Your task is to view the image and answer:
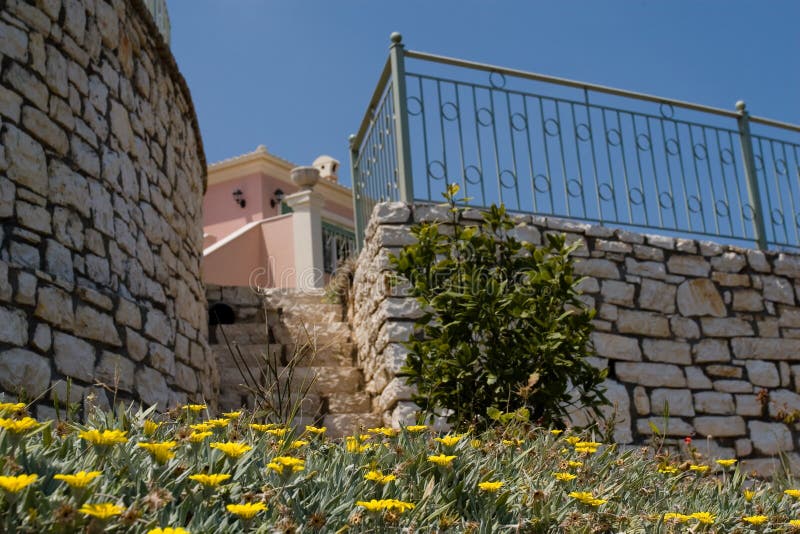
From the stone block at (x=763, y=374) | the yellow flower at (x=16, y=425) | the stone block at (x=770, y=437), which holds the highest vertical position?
the stone block at (x=763, y=374)

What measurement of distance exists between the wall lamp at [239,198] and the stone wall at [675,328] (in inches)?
411

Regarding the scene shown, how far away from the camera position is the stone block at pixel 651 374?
556cm

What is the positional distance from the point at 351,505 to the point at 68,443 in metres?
0.61

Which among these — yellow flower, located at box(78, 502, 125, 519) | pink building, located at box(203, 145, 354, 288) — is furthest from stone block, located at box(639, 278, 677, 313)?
yellow flower, located at box(78, 502, 125, 519)

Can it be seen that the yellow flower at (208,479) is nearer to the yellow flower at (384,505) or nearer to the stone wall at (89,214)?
the yellow flower at (384,505)

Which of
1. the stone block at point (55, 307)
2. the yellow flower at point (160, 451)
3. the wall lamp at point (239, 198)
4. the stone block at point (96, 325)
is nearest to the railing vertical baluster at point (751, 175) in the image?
the stone block at point (96, 325)

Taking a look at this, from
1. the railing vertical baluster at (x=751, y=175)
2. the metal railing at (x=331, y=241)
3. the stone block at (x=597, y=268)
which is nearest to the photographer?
the stone block at (x=597, y=268)

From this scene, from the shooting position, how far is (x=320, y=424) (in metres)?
5.49

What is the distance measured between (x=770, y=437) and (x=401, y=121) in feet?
10.6

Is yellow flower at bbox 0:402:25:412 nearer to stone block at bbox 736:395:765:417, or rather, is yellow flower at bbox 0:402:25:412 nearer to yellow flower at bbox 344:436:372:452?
yellow flower at bbox 344:436:372:452

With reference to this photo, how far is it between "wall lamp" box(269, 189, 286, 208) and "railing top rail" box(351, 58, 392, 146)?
9.23 metres

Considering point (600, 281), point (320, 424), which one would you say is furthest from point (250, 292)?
point (600, 281)

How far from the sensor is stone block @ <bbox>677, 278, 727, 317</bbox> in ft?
19.7

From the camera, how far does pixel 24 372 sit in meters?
3.24
